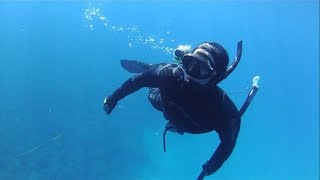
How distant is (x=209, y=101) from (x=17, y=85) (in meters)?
21.3

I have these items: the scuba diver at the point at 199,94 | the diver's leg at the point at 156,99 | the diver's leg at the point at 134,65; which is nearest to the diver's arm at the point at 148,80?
the scuba diver at the point at 199,94

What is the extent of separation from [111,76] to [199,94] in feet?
73.5

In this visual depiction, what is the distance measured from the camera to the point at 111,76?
26141mm

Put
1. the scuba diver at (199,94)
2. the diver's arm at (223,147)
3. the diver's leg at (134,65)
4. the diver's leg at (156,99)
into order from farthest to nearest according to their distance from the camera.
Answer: the diver's leg at (134,65)
the diver's leg at (156,99)
the diver's arm at (223,147)
the scuba diver at (199,94)

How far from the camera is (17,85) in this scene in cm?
2367

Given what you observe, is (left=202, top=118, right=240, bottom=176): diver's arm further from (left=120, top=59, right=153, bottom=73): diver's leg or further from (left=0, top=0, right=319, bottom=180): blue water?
(left=0, top=0, right=319, bottom=180): blue water

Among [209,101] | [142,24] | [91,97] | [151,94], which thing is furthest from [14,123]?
[142,24]

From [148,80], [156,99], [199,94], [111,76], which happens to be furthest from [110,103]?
Answer: [111,76]

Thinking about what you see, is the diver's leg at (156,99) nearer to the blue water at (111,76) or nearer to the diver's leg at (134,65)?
the diver's leg at (134,65)

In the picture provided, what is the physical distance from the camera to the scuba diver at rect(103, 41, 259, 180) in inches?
148

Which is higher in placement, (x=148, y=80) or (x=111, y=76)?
(x=148, y=80)

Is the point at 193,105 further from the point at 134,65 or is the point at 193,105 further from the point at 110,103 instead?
the point at 134,65

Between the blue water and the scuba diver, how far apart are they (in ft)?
18.0

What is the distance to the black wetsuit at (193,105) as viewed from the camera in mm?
4051
